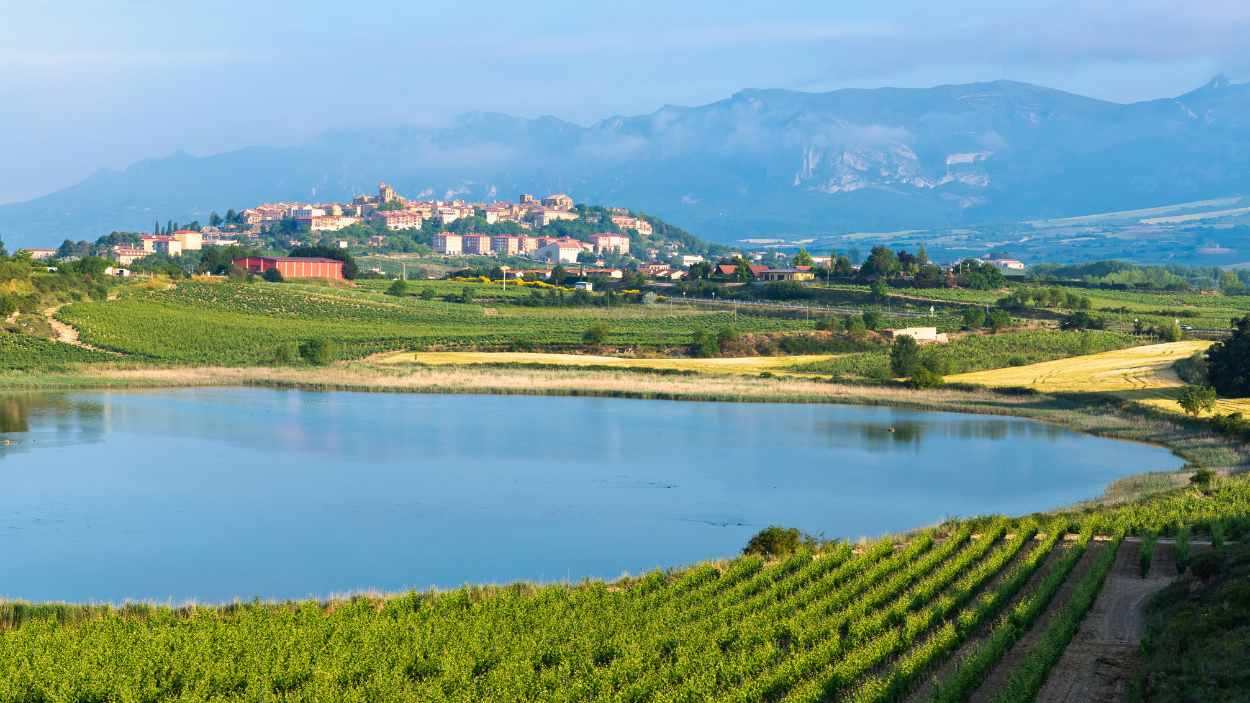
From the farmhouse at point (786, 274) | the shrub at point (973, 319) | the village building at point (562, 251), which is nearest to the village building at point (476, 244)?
the village building at point (562, 251)

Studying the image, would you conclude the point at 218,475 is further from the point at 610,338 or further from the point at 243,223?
the point at 243,223

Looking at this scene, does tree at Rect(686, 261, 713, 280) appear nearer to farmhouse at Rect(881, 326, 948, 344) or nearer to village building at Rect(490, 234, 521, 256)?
farmhouse at Rect(881, 326, 948, 344)

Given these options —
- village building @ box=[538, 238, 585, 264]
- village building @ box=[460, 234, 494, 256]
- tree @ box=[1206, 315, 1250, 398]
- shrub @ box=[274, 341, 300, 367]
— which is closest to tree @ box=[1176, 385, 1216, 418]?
tree @ box=[1206, 315, 1250, 398]

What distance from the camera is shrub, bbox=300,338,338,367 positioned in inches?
2111

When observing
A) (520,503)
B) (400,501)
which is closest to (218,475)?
(400,501)

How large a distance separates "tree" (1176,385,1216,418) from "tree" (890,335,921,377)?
1162 cm

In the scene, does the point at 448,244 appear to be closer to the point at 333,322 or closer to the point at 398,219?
the point at 398,219

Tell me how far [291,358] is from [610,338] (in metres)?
14.1

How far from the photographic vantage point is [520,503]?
28.6m

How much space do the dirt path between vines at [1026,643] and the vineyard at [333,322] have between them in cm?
3921

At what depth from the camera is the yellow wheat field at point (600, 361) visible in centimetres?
5403

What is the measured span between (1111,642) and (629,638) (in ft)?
16.8

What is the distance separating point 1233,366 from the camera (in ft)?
140

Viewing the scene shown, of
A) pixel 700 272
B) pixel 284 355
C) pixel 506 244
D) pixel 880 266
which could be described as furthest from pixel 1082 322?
pixel 506 244
